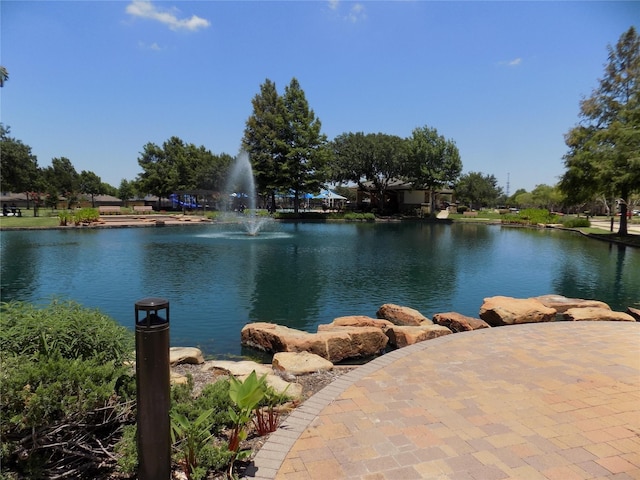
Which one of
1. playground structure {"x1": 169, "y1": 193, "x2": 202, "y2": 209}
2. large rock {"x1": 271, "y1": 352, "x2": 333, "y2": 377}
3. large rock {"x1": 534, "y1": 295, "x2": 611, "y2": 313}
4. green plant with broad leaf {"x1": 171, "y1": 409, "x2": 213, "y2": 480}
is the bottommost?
large rock {"x1": 271, "y1": 352, "x2": 333, "y2": 377}

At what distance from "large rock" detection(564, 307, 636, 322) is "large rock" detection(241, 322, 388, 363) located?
411 cm

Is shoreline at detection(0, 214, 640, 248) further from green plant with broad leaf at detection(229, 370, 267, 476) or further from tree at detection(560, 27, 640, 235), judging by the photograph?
green plant with broad leaf at detection(229, 370, 267, 476)

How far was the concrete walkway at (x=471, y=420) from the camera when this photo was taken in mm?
3119

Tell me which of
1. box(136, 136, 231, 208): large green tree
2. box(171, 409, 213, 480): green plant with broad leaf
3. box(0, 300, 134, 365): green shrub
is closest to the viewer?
box(171, 409, 213, 480): green plant with broad leaf

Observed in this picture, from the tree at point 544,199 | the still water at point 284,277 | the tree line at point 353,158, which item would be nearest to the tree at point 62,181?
the tree line at point 353,158

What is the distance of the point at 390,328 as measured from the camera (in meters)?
7.24

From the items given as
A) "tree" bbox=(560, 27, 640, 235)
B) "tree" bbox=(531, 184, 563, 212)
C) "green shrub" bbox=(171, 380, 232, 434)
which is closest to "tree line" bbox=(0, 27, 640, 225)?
"tree" bbox=(560, 27, 640, 235)

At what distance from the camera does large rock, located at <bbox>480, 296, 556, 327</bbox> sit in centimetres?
770

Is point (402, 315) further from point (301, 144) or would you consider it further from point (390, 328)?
point (301, 144)

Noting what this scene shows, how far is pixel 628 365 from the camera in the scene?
17.3ft

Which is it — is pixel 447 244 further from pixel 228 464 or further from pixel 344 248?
pixel 228 464

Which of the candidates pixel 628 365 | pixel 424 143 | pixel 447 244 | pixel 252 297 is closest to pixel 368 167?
pixel 424 143

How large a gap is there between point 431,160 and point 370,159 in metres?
6.67

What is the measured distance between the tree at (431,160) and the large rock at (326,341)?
38.6m
